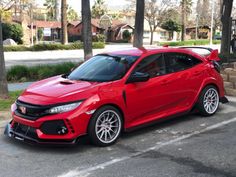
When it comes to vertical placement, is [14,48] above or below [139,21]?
below

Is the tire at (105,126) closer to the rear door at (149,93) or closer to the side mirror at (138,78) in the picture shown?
the rear door at (149,93)

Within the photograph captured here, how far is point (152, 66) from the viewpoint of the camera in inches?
284

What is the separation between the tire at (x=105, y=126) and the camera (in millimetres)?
6152

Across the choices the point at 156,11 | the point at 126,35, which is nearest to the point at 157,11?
the point at 156,11

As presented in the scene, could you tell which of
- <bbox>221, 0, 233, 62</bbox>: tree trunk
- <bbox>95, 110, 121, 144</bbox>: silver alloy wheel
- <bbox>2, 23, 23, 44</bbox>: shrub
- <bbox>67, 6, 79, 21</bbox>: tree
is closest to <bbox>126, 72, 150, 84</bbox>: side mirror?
<bbox>95, 110, 121, 144</bbox>: silver alloy wheel

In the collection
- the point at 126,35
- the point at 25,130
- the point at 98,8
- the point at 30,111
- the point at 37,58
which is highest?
the point at 98,8

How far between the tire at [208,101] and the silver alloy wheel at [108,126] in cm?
217

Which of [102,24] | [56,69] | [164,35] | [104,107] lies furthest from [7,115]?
[164,35]

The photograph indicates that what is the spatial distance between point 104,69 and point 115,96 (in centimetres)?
81

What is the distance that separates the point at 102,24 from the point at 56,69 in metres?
53.1

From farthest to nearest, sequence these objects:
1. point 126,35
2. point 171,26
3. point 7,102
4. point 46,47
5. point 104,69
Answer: point 171,26
point 126,35
point 46,47
point 7,102
point 104,69

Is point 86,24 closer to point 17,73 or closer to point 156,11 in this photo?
point 17,73

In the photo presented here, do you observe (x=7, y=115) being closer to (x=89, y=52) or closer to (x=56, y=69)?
(x=89, y=52)

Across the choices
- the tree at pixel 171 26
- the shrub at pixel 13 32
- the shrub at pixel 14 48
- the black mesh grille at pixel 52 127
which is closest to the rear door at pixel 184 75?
the black mesh grille at pixel 52 127
